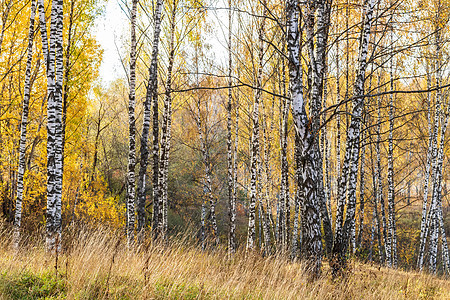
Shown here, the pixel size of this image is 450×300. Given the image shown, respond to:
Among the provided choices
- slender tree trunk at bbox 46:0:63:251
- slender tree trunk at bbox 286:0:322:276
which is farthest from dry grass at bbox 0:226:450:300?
slender tree trunk at bbox 46:0:63:251

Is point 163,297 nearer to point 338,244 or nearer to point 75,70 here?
point 338,244

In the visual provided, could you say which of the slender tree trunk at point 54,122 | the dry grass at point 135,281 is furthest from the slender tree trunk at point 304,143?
the slender tree trunk at point 54,122

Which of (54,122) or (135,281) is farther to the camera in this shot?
(54,122)

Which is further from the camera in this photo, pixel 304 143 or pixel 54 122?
pixel 54 122

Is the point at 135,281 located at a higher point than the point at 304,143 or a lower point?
lower

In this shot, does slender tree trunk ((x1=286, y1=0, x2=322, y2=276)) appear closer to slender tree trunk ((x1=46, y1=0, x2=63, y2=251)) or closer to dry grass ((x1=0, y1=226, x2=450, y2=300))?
dry grass ((x1=0, y1=226, x2=450, y2=300))

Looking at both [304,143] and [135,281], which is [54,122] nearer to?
[135,281]

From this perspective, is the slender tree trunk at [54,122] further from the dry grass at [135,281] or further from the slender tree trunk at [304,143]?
the slender tree trunk at [304,143]

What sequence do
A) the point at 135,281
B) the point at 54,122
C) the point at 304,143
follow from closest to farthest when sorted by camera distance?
the point at 135,281, the point at 304,143, the point at 54,122

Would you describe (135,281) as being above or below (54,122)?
below

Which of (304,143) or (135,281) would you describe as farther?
(304,143)

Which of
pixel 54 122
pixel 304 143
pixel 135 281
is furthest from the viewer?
pixel 54 122

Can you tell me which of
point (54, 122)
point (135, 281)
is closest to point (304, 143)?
point (135, 281)

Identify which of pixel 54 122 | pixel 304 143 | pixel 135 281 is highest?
pixel 54 122
